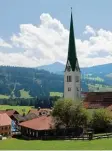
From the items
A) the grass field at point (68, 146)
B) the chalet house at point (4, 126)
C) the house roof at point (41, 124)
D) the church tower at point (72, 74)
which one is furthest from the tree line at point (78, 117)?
the church tower at point (72, 74)

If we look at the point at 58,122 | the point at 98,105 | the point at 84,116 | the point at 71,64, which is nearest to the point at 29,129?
the point at 58,122

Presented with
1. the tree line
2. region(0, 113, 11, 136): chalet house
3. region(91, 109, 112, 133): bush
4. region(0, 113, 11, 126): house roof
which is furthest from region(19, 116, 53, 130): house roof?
region(0, 113, 11, 126): house roof

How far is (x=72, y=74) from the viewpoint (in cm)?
10000

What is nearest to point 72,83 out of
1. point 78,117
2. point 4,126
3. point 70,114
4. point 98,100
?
point 98,100

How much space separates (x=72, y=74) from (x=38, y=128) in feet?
128

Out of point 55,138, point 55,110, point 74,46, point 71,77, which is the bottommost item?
point 55,138

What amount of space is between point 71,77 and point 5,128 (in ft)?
98.0

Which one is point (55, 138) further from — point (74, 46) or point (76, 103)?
point (74, 46)

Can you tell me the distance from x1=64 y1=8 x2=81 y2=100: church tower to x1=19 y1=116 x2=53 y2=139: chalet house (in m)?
30.5

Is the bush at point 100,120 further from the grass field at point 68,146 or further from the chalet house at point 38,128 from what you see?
the grass field at point 68,146

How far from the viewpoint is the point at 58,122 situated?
63.4m

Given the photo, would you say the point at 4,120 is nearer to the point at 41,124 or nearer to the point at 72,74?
the point at 41,124

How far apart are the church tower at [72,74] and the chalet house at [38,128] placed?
30.5 m

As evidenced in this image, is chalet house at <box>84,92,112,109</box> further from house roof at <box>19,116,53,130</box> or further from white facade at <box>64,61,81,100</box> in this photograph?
house roof at <box>19,116,53,130</box>
